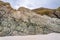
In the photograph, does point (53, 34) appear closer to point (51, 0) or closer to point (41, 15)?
point (41, 15)

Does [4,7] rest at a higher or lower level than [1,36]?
higher

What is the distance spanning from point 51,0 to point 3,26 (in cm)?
98

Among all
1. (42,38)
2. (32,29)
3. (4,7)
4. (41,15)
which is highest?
(4,7)

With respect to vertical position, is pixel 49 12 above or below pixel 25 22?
above

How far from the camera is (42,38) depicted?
225 cm

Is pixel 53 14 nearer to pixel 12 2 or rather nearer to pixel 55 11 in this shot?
pixel 55 11

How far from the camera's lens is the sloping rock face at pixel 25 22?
2.25 metres

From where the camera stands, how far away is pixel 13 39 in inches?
87.4

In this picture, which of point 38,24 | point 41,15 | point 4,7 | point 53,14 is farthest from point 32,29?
point 4,7

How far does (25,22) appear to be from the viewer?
89.8 inches

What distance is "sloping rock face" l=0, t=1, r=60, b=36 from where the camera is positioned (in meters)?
2.25

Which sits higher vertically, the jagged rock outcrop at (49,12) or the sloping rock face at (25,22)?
the jagged rock outcrop at (49,12)

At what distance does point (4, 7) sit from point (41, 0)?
677 millimetres

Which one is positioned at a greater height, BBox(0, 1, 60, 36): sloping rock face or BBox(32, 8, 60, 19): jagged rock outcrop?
BBox(32, 8, 60, 19): jagged rock outcrop
